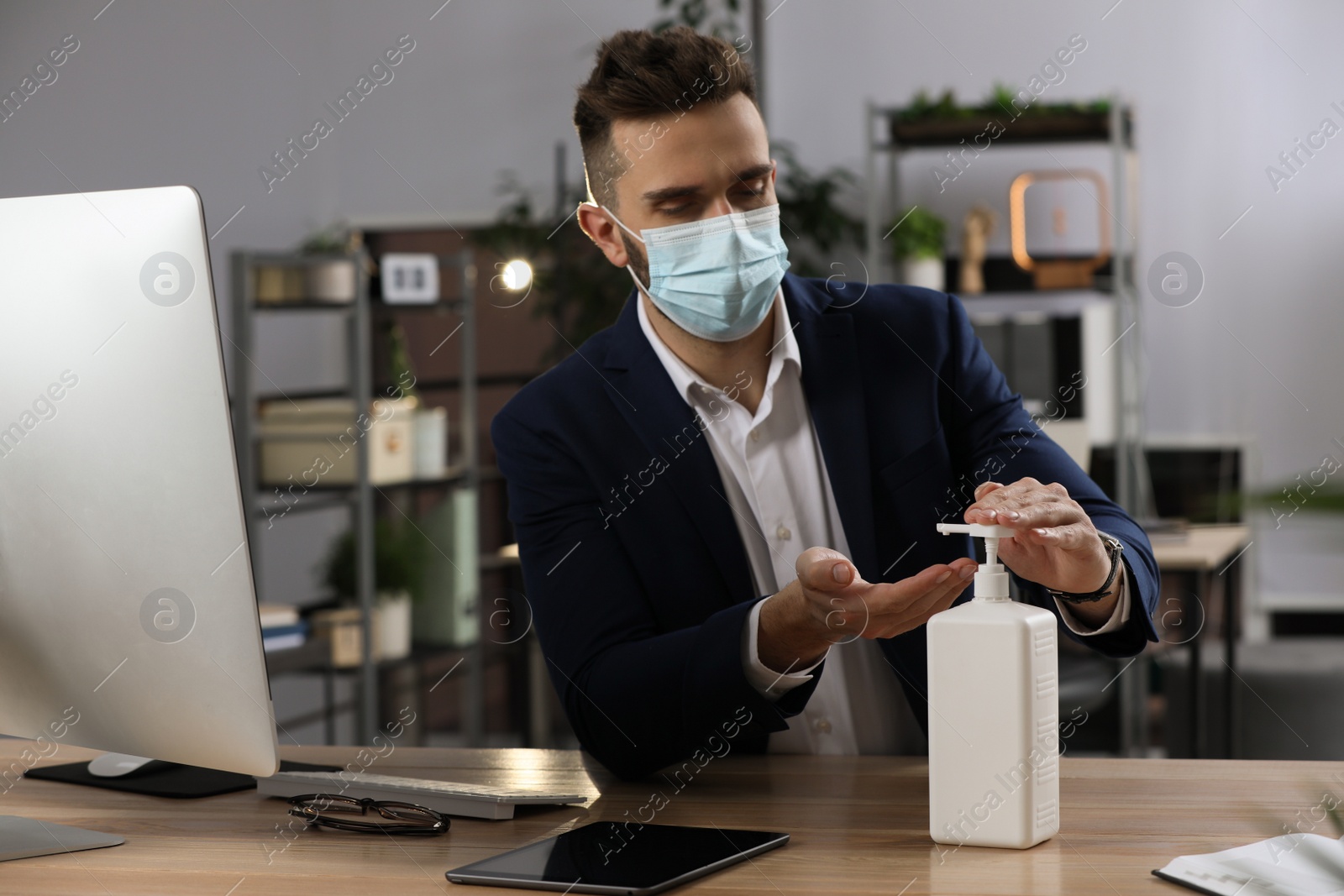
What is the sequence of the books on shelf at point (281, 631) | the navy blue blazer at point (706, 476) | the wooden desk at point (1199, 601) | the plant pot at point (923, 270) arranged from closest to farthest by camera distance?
the navy blue blazer at point (706, 476) → the books on shelf at point (281, 631) → the wooden desk at point (1199, 601) → the plant pot at point (923, 270)

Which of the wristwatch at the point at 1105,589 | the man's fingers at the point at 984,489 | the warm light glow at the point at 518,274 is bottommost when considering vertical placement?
the wristwatch at the point at 1105,589

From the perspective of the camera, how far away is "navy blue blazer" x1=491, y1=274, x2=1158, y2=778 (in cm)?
126

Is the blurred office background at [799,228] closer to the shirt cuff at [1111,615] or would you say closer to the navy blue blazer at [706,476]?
the navy blue blazer at [706,476]

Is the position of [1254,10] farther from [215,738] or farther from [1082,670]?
[215,738]

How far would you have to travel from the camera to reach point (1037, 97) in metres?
3.95

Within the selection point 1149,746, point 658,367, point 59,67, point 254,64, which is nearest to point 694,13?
point 254,64

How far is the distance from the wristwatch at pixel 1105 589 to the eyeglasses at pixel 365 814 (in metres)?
0.55

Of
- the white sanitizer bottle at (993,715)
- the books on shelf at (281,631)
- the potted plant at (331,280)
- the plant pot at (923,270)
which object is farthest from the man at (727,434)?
the plant pot at (923,270)

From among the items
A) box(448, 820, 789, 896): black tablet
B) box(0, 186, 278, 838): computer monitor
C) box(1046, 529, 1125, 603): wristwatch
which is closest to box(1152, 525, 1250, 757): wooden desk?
box(1046, 529, 1125, 603): wristwatch

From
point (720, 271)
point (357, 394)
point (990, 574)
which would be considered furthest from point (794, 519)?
point (357, 394)

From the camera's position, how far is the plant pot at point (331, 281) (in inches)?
136

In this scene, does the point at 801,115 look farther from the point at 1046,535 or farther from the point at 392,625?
the point at 1046,535

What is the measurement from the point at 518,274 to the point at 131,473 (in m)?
3.44

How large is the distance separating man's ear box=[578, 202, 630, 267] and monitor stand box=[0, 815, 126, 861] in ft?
2.83
